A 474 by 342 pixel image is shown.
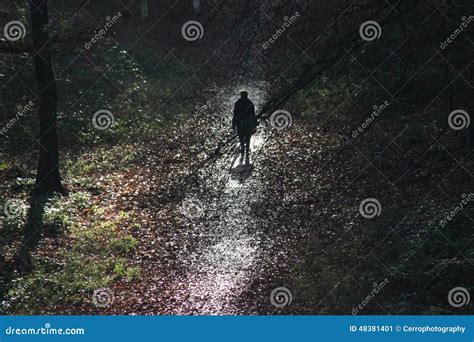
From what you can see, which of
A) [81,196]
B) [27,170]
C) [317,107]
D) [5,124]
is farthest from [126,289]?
[317,107]

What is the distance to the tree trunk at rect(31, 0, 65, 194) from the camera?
42.9ft

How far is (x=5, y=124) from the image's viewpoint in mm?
18375

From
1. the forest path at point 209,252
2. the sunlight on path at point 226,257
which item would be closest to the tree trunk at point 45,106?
the forest path at point 209,252

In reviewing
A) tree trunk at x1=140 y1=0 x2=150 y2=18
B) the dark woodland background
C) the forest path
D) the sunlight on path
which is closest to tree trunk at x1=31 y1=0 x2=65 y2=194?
the dark woodland background

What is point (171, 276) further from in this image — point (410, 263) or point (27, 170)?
point (27, 170)

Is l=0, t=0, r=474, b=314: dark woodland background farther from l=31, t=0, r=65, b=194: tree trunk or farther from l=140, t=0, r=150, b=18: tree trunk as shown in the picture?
l=140, t=0, r=150, b=18: tree trunk

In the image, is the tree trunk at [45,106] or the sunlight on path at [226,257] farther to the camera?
the tree trunk at [45,106]

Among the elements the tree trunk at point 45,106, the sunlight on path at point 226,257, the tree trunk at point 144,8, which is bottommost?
the sunlight on path at point 226,257

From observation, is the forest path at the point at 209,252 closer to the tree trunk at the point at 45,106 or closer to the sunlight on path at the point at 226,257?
the sunlight on path at the point at 226,257

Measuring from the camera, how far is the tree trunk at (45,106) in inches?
514

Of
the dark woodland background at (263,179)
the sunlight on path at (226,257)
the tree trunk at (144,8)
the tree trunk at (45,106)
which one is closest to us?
the dark woodland background at (263,179)

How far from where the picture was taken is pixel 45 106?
1372 centimetres

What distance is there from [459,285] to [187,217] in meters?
7.16

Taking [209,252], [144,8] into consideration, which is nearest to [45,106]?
[209,252]
